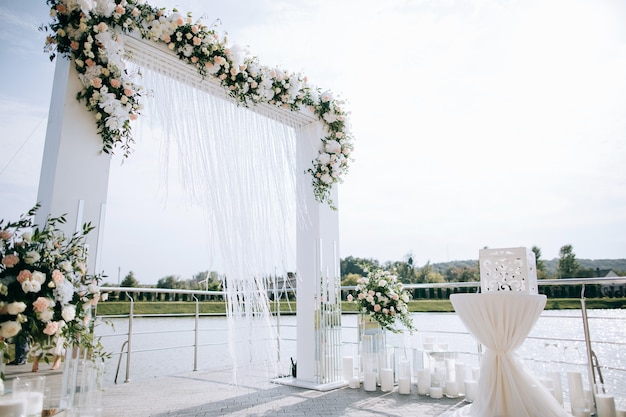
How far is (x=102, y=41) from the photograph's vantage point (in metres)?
2.50

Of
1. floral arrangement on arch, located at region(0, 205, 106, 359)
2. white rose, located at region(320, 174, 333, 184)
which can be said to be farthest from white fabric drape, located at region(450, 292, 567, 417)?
floral arrangement on arch, located at region(0, 205, 106, 359)

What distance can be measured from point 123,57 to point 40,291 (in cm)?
188

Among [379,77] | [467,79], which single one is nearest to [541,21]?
[467,79]

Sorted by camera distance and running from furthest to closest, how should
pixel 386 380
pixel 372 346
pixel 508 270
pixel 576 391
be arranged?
pixel 372 346, pixel 386 380, pixel 508 270, pixel 576 391

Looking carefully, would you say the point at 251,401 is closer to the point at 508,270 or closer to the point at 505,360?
the point at 505,360

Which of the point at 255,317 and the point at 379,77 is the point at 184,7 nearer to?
the point at 255,317

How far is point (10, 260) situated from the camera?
1533 mm

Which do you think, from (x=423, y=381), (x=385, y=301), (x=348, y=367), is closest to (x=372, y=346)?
(x=348, y=367)

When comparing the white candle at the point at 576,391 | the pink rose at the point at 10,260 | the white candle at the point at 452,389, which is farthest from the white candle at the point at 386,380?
the pink rose at the point at 10,260

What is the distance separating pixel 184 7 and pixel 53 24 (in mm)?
992

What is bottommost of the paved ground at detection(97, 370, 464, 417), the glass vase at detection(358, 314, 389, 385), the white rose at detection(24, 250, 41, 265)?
the paved ground at detection(97, 370, 464, 417)

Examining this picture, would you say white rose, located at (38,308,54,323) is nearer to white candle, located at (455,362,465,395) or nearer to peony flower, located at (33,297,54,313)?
peony flower, located at (33,297,54,313)

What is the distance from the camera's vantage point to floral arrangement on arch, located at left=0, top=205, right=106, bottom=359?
1492mm

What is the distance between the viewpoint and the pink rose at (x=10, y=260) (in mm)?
1530
